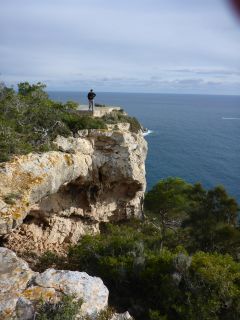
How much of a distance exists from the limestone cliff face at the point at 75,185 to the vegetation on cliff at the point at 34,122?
29.2 inches

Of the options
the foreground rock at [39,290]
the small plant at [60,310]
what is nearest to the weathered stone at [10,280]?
the foreground rock at [39,290]

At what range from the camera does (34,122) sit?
2138cm

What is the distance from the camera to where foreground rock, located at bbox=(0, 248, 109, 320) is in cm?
929

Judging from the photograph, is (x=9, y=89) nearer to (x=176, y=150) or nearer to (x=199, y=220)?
(x=199, y=220)

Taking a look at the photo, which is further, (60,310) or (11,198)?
(11,198)

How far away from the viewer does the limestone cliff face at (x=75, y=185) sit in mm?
15531

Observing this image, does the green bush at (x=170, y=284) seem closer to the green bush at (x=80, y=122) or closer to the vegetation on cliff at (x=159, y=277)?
the vegetation on cliff at (x=159, y=277)

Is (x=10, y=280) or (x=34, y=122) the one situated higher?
(x=34, y=122)

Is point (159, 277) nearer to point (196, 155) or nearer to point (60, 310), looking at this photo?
point (60, 310)

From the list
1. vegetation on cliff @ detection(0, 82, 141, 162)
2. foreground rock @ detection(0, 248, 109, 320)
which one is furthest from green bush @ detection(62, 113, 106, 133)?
foreground rock @ detection(0, 248, 109, 320)

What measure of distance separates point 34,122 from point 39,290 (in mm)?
12981

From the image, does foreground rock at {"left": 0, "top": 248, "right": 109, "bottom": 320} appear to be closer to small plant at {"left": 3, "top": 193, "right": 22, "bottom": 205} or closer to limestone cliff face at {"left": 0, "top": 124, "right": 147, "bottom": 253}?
small plant at {"left": 3, "top": 193, "right": 22, "bottom": 205}

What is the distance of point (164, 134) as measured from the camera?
3647 inches

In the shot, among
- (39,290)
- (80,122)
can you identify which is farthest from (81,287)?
(80,122)
